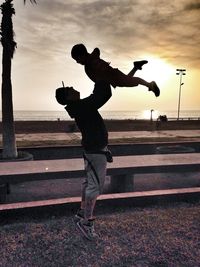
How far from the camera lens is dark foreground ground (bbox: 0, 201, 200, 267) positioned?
3.71 m

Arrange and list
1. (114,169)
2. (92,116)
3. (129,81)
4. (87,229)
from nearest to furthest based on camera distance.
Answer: (129,81) → (92,116) → (87,229) → (114,169)

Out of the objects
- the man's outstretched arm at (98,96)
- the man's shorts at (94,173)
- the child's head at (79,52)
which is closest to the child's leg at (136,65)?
the man's outstretched arm at (98,96)

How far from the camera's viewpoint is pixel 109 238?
4.24m

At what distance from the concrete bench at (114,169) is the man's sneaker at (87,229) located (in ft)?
6.51

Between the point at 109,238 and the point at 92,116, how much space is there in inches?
60.4

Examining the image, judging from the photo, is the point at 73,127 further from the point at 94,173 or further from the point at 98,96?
the point at 98,96

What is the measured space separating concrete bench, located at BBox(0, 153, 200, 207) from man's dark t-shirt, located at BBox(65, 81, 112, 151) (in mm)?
2279

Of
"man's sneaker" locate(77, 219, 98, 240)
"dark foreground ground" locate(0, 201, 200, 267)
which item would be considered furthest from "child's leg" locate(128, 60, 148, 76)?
"dark foreground ground" locate(0, 201, 200, 267)

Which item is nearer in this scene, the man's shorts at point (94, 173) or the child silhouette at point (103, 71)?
the child silhouette at point (103, 71)

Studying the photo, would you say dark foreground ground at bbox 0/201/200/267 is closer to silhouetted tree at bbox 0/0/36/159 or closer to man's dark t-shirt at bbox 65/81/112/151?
man's dark t-shirt at bbox 65/81/112/151

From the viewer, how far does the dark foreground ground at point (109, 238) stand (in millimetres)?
3709

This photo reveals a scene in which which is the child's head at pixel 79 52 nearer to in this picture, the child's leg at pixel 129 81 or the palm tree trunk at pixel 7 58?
the child's leg at pixel 129 81

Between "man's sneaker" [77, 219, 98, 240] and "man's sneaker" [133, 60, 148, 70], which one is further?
"man's sneaker" [77, 219, 98, 240]

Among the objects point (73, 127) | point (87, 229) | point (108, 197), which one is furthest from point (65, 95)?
point (73, 127)
